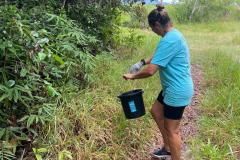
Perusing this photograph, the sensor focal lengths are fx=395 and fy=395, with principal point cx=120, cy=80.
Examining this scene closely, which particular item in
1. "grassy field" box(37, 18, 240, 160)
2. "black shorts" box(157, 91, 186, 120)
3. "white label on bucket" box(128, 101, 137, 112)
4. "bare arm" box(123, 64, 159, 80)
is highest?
"bare arm" box(123, 64, 159, 80)

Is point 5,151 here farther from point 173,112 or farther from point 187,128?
point 187,128

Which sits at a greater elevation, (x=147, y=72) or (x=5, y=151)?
(x=147, y=72)

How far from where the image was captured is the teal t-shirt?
3.47m

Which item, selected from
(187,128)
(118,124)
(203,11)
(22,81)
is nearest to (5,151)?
(22,81)

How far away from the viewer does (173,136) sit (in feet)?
12.3

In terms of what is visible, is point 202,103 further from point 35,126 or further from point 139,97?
point 35,126

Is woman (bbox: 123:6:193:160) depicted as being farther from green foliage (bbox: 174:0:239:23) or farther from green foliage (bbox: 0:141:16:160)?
green foliage (bbox: 174:0:239:23)

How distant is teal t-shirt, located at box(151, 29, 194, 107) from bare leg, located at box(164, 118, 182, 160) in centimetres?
21

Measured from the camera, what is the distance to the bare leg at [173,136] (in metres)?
3.71

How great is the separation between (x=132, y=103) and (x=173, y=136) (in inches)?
19.9

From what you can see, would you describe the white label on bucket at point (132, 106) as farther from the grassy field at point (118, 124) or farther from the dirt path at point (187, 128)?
the dirt path at point (187, 128)

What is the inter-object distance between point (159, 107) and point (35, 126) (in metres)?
1.22

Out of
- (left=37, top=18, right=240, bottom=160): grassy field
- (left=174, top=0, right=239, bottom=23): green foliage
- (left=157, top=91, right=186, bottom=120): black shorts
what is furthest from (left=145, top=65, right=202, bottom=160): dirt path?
(left=174, top=0, right=239, bottom=23): green foliage

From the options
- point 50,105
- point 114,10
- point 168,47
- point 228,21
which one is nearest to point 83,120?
point 50,105
